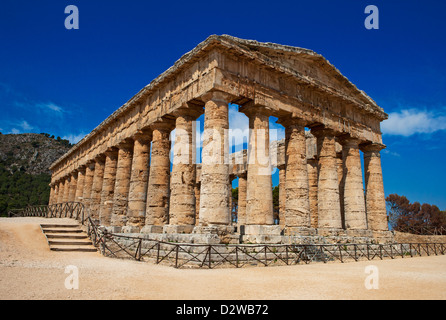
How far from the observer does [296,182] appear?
16.1 m

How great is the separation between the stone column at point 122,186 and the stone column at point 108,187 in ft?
7.09

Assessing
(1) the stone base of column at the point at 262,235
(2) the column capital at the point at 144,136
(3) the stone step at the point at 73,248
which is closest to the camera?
(3) the stone step at the point at 73,248

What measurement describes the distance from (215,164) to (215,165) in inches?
1.7

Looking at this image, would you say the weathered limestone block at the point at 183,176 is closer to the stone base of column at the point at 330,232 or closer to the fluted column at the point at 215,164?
the fluted column at the point at 215,164

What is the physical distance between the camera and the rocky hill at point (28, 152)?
266 ft

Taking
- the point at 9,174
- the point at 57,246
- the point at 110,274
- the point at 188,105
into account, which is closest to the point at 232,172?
the point at 188,105

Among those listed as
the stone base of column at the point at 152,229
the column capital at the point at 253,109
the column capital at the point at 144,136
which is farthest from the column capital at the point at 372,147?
the stone base of column at the point at 152,229

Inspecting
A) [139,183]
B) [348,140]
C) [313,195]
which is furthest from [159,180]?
[348,140]

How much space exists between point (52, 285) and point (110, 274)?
1718 millimetres

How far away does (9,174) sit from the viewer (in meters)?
76.1

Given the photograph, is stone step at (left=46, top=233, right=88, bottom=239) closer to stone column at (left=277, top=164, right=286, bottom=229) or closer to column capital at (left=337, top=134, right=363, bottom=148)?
stone column at (left=277, top=164, right=286, bottom=229)

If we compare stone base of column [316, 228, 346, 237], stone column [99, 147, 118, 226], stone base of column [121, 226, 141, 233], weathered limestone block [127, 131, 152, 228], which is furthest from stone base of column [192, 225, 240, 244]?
stone column [99, 147, 118, 226]

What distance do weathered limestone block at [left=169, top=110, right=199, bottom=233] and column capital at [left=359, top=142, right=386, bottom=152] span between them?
498 inches
